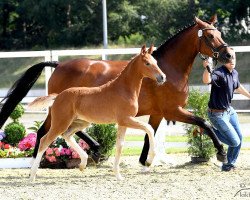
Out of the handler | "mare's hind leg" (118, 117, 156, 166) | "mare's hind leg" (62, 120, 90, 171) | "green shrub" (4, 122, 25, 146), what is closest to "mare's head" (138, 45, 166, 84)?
"mare's hind leg" (118, 117, 156, 166)

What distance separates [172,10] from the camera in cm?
4162

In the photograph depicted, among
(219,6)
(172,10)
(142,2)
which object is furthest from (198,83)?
(142,2)

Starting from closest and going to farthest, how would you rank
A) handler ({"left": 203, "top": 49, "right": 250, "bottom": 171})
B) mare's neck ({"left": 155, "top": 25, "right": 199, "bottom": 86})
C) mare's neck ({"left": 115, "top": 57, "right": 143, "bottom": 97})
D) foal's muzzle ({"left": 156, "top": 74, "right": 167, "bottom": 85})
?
foal's muzzle ({"left": 156, "top": 74, "right": 167, "bottom": 85}), mare's neck ({"left": 115, "top": 57, "right": 143, "bottom": 97}), handler ({"left": 203, "top": 49, "right": 250, "bottom": 171}), mare's neck ({"left": 155, "top": 25, "right": 199, "bottom": 86})

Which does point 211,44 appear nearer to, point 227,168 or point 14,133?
point 227,168

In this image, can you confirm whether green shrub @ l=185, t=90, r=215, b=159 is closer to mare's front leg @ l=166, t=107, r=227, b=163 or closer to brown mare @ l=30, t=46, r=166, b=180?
mare's front leg @ l=166, t=107, r=227, b=163

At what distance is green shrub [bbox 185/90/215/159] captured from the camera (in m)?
11.7

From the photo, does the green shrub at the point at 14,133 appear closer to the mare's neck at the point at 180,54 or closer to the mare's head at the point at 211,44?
the mare's neck at the point at 180,54

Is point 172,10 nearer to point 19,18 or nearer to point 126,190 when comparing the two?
point 19,18

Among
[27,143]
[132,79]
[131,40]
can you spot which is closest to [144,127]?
[132,79]

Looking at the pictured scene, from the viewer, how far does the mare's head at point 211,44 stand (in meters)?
10.3

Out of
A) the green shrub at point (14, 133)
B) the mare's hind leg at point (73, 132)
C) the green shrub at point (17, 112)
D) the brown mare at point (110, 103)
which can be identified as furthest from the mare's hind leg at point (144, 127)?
the green shrub at point (17, 112)

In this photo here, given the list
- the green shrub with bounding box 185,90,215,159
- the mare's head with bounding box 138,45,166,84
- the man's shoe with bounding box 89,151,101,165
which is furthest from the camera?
the green shrub with bounding box 185,90,215,159

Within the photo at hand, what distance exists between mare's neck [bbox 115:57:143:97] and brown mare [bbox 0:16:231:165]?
1.09 meters

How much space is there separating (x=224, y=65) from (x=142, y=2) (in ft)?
114
